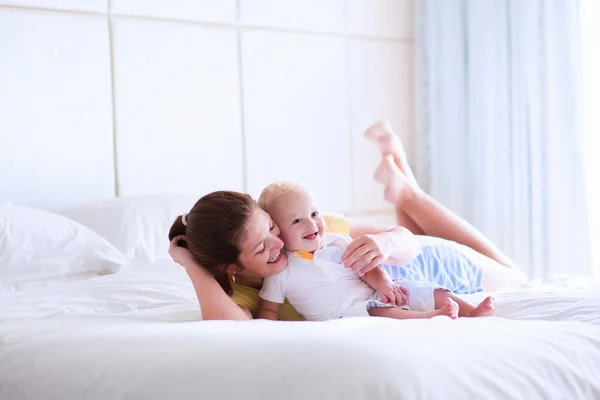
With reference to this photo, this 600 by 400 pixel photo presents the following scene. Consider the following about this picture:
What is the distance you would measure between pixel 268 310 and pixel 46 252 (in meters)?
0.90

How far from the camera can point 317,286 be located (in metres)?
1.76

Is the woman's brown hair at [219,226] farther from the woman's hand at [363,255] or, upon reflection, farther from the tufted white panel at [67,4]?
the tufted white panel at [67,4]

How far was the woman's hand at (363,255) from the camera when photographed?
168 centimetres

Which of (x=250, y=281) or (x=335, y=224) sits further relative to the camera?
(x=335, y=224)

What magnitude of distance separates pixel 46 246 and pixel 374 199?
1.89 m

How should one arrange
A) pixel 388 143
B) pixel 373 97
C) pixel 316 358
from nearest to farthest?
pixel 316 358, pixel 388 143, pixel 373 97

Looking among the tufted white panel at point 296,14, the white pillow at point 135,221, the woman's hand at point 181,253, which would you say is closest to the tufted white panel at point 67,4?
the tufted white panel at point 296,14

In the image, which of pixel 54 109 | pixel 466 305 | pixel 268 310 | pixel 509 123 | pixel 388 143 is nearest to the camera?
pixel 466 305

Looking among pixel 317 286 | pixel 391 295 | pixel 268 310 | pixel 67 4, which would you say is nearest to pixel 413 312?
pixel 391 295

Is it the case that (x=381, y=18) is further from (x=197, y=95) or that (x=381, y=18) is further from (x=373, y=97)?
(x=197, y=95)

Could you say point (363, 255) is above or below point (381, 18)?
below

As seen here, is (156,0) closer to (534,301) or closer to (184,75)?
(184,75)

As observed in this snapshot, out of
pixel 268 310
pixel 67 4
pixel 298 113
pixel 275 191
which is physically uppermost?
pixel 67 4

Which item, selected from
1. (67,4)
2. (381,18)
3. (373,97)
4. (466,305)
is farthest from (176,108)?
(466,305)
